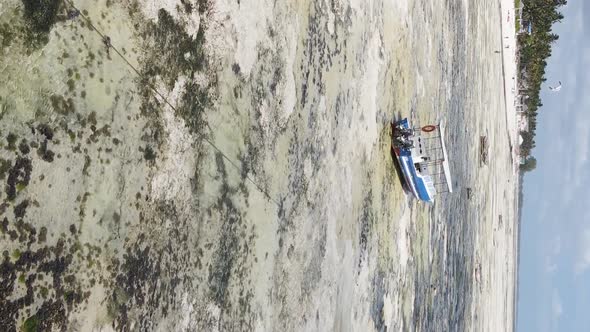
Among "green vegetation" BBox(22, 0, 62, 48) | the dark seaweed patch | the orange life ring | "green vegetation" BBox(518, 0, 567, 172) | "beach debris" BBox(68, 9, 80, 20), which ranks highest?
"green vegetation" BBox(518, 0, 567, 172)

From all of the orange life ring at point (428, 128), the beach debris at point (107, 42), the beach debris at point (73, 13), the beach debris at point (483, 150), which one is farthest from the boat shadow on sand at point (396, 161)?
the beach debris at point (483, 150)

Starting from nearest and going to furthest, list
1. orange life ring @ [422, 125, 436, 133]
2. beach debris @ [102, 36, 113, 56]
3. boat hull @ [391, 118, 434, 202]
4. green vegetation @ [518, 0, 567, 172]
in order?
beach debris @ [102, 36, 113, 56] < boat hull @ [391, 118, 434, 202] < orange life ring @ [422, 125, 436, 133] < green vegetation @ [518, 0, 567, 172]

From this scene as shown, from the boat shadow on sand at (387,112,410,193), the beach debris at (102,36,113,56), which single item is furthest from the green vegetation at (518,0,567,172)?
the beach debris at (102,36,113,56)

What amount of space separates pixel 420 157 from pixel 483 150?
5.18m

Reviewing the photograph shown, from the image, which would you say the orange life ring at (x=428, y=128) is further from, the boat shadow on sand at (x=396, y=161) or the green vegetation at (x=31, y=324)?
the green vegetation at (x=31, y=324)

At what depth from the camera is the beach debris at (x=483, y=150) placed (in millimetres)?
10094

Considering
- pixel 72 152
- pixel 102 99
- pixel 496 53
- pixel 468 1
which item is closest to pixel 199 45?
pixel 102 99

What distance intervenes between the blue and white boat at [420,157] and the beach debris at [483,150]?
403cm

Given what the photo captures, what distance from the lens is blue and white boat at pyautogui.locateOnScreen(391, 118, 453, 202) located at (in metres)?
5.17

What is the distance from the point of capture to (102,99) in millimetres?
2096

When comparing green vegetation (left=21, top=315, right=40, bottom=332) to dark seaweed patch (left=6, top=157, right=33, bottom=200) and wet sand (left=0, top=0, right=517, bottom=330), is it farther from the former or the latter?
dark seaweed patch (left=6, top=157, right=33, bottom=200)

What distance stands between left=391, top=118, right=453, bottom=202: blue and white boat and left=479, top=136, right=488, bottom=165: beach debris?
4.03m

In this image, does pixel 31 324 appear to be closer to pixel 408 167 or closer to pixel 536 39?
pixel 408 167

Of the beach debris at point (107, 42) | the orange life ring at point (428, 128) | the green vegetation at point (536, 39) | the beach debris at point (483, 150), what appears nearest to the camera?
the beach debris at point (107, 42)
